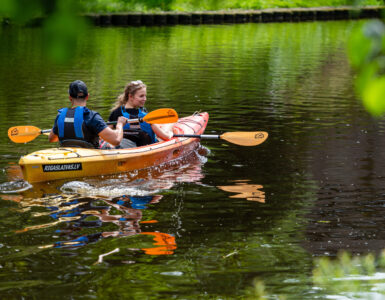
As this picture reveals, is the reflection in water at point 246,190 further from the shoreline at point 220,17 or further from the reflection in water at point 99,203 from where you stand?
the shoreline at point 220,17

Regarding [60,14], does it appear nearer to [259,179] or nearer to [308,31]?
[259,179]

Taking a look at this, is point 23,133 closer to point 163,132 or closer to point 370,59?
point 163,132

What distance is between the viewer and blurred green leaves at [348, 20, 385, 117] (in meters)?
1.39

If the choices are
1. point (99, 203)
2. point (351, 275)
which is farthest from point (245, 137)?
→ point (351, 275)

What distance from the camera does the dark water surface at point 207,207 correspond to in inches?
182

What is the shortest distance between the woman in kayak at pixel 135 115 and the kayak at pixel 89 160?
6.2 inches

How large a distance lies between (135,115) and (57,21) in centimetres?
628

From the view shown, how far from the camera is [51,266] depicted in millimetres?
4852

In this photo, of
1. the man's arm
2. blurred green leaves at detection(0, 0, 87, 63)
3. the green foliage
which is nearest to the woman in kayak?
the man's arm

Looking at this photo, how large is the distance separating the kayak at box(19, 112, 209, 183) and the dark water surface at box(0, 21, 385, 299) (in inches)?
4.6

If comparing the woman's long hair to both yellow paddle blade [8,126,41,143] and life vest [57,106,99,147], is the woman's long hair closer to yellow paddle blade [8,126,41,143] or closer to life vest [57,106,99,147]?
life vest [57,106,99,147]

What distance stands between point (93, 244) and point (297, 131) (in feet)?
18.9

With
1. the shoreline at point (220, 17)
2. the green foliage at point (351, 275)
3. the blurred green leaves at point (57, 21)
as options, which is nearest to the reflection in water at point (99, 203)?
the green foliage at point (351, 275)

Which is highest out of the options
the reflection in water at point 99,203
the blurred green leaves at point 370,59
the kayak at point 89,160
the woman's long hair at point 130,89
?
the blurred green leaves at point 370,59
